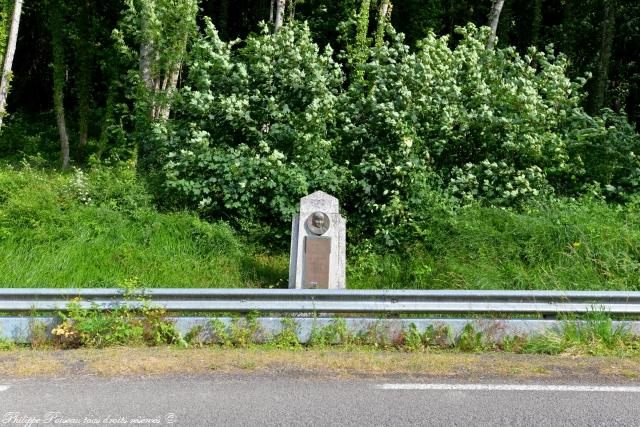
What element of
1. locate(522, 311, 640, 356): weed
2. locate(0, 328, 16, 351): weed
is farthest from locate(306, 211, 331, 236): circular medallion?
locate(0, 328, 16, 351): weed

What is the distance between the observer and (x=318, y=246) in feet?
24.5

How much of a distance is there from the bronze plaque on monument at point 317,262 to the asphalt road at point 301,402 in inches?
90.7

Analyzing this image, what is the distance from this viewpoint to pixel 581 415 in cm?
437

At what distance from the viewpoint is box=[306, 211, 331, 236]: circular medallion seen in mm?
7543

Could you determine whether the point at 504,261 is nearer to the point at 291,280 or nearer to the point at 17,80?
the point at 291,280

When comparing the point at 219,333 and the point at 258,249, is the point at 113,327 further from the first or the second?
the point at 258,249

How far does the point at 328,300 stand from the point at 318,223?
4.55 feet

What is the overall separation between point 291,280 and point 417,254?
7.67 feet

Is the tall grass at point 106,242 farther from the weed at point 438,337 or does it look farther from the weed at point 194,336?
the weed at point 438,337

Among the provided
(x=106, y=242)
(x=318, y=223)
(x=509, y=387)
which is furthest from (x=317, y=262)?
(x=106, y=242)

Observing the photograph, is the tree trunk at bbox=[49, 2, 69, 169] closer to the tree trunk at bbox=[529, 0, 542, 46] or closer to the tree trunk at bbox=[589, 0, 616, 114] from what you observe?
the tree trunk at bbox=[529, 0, 542, 46]

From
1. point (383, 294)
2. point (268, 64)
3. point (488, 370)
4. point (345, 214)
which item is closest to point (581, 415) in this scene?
point (488, 370)

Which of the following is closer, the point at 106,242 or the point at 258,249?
the point at 106,242

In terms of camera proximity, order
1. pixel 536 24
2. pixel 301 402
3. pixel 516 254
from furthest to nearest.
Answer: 1. pixel 536 24
2. pixel 516 254
3. pixel 301 402
